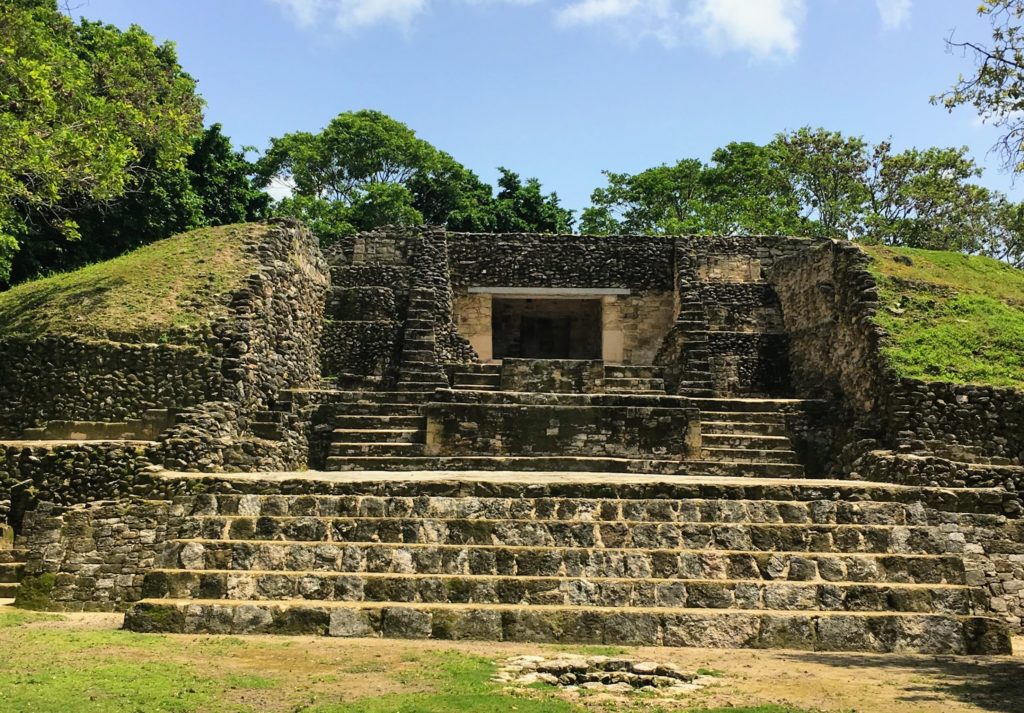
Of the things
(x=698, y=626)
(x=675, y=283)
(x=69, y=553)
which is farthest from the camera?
(x=675, y=283)

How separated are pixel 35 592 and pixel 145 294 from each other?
6378mm

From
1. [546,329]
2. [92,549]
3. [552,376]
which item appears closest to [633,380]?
[552,376]

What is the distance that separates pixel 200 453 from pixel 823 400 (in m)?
9.03

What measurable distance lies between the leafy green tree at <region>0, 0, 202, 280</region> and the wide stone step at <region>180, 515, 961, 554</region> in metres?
6.08

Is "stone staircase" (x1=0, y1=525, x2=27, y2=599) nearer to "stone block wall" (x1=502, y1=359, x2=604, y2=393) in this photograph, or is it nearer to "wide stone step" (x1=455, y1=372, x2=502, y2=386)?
"wide stone step" (x1=455, y1=372, x2=502, y2=386)

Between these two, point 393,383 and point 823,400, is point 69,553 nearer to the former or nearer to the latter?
point 393,383

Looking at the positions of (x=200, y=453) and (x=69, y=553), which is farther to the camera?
(x=200, y=453)

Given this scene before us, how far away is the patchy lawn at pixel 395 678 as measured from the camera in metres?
4.23

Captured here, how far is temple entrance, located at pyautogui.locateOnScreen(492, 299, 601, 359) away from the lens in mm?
19641

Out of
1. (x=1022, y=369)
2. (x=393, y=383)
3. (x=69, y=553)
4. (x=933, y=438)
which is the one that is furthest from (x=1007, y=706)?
(x=393, y=383)

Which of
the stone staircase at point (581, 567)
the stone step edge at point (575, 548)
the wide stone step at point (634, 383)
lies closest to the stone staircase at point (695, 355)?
the wide stone step at point (634, 383)

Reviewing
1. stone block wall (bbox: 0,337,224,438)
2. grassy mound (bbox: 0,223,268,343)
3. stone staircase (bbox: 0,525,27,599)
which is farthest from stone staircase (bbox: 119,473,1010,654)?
grassy mound (bbox: 0,223,268,343)

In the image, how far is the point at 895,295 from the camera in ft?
43.8

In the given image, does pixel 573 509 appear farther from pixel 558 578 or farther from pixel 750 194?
pixel 750 194
